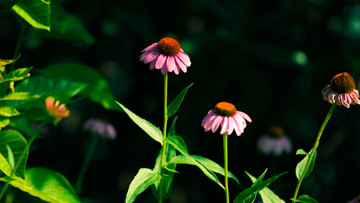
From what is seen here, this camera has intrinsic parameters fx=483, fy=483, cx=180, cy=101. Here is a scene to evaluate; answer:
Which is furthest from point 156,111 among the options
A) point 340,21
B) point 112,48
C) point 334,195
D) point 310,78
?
point 340,21

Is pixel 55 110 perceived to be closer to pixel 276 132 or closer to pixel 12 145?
pixel 12 145

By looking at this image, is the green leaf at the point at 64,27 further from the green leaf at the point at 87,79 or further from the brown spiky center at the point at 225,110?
the brown spiky center at the point at 225,110

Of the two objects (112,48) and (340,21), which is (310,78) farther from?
(112,48)

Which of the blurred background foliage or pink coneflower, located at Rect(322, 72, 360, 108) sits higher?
the blurred background foliage

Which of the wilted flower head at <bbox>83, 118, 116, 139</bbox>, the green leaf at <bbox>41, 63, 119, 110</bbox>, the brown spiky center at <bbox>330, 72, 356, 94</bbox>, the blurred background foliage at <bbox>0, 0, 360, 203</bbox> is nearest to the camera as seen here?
the brown spiky center at <bbox>330, 72, 356, 94</bbox>

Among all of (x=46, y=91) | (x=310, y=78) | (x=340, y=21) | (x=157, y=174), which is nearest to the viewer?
(x=157, y=174)

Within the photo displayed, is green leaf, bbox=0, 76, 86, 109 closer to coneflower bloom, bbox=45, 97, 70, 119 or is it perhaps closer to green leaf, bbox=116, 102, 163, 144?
coneflower bloom, bbox=45, 97, 70, 119

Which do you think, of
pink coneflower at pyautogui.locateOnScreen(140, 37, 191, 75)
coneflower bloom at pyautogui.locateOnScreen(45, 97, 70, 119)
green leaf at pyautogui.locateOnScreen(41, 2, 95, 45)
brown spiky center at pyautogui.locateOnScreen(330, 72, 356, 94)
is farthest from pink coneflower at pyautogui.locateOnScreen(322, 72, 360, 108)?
green leaf at pyautogui.locateOnScreen(41, 2, 95, 45)
